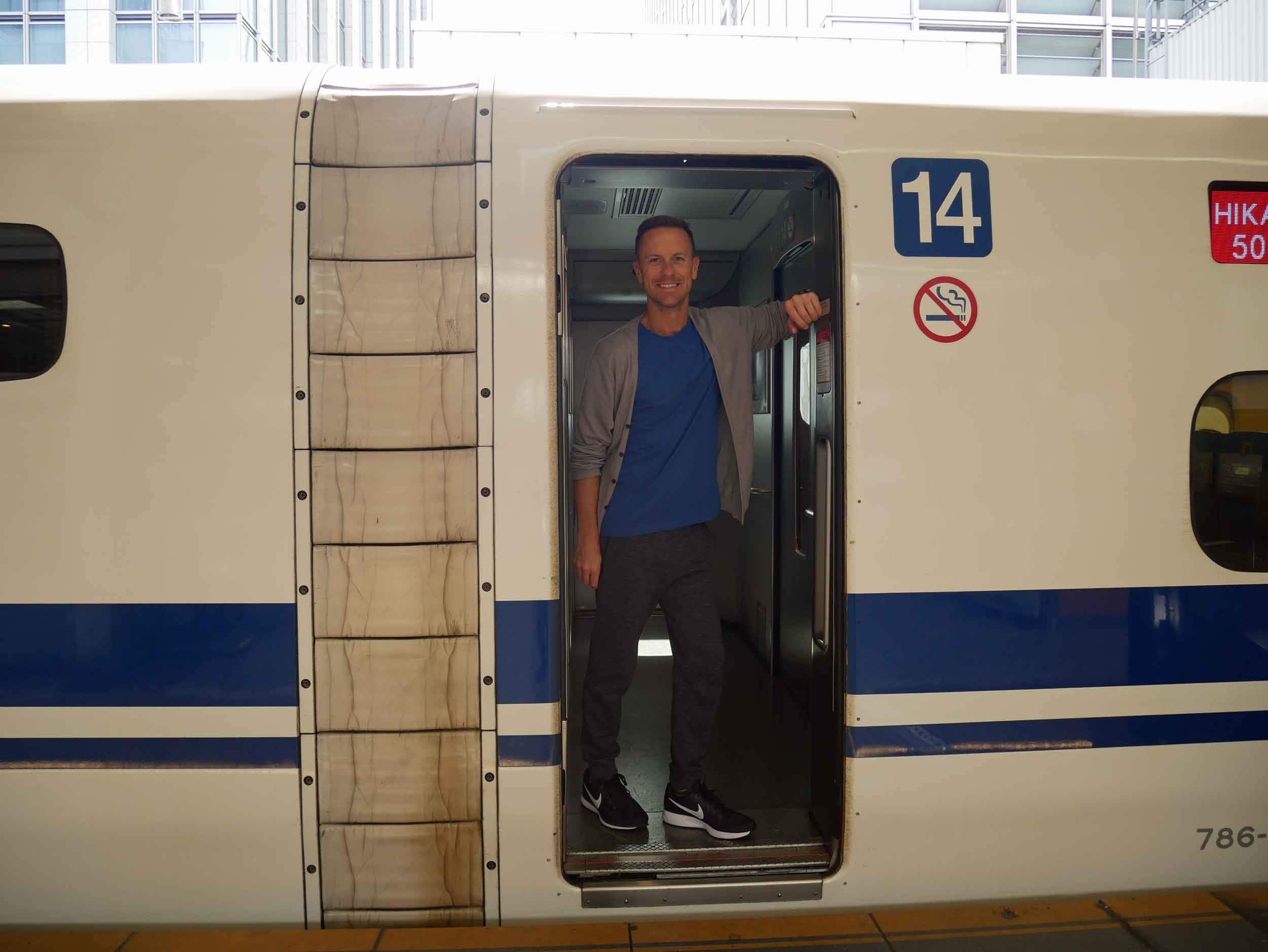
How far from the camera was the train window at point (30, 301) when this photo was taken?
7.48 ft

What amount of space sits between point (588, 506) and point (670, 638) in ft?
1.70

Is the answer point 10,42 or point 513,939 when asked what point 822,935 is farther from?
point 10,42

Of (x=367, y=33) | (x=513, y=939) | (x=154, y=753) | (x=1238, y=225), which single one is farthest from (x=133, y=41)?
(x=1238, y=225)

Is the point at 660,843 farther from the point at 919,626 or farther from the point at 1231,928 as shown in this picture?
the point at 1231,928

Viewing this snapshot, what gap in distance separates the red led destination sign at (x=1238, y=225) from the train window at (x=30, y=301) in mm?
3274

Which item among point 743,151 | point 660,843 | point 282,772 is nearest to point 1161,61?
point 743,151

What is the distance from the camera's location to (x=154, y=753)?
2.32 meters

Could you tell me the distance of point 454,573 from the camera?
2.33 metres

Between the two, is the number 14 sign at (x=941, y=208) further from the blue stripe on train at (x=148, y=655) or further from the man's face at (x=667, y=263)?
the blue stripe on train at (x=148, y=655)

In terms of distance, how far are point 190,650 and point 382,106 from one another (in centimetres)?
161

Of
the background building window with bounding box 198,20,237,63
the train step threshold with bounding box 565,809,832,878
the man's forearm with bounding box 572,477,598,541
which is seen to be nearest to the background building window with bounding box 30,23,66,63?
the background building window with bounding box 198,20,237,63

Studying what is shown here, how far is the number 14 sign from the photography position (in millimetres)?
2381

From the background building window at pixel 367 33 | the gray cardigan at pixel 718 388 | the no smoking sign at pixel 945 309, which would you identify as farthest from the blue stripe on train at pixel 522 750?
the background building window at pixel 367 33

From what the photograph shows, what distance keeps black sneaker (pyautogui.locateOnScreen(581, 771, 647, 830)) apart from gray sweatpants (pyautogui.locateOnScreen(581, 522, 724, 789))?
1.3 inches
